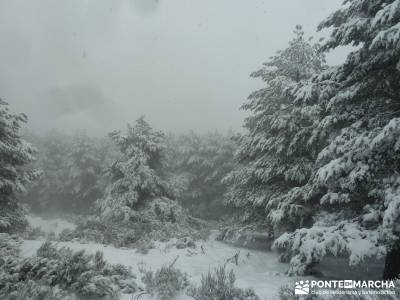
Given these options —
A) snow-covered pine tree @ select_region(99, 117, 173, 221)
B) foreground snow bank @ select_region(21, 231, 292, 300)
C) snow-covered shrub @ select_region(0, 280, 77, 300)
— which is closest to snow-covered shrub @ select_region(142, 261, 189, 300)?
foreground snow bank @ select_region(21, 231, 292, 300)

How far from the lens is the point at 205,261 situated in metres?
10.5

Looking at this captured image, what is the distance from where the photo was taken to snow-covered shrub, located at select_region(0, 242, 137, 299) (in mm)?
5883

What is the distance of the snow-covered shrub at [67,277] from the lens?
5883 millimetres

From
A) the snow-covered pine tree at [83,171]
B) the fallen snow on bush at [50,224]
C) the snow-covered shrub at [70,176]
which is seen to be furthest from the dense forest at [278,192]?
the snow-covered pine tree at [83,171]

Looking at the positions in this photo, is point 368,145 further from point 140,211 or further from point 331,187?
point 140,211

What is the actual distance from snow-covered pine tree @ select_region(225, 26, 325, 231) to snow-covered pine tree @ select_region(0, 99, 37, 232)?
951cm

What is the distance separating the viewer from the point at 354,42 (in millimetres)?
7863

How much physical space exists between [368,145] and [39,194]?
3939 centimetres

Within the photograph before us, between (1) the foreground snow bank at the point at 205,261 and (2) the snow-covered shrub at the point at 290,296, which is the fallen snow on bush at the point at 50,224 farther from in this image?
(2) the snow-covered shrub at the point at 290,296

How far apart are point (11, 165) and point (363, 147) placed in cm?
1336

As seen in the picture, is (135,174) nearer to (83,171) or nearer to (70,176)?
(83,171)

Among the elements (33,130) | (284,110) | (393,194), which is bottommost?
(393,194)

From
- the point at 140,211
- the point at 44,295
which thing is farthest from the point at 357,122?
the point at 140,211

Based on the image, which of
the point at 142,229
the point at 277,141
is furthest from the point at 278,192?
the point at 142,229
